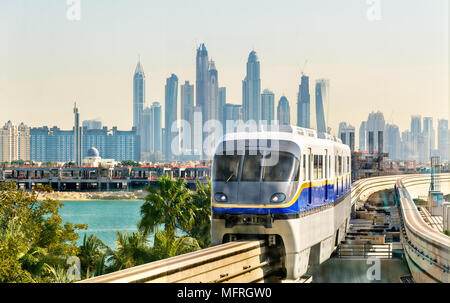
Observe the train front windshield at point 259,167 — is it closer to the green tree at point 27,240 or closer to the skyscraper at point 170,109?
the skyscraper at point 170,109

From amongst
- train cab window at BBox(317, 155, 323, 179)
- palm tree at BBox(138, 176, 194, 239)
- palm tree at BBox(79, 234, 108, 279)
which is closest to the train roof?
train cab window at BBox(317, 155, 323, 179)

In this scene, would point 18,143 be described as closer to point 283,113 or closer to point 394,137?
point 394,137

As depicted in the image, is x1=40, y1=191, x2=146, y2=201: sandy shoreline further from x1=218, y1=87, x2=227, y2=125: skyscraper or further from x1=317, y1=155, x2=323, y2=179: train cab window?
x1=218, y1=87, x2=227, y2=125: skyscraper

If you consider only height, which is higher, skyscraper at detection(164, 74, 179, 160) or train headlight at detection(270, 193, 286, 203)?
skyscraper at detection(164, 74, 179, 160)

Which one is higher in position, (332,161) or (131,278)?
(332,161)

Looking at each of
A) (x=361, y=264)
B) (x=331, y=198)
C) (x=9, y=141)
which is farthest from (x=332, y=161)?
(x=9, y=141)
